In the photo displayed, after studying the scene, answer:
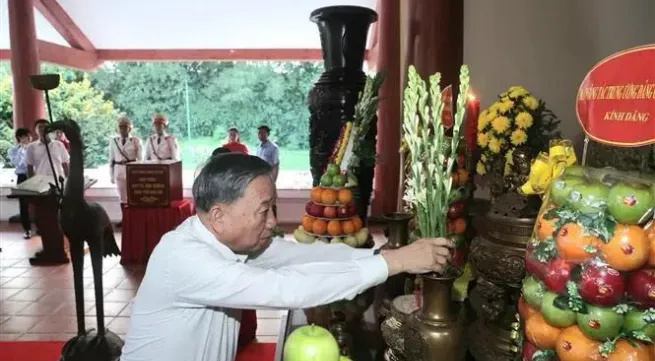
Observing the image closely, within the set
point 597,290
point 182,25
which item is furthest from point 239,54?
point 597,290

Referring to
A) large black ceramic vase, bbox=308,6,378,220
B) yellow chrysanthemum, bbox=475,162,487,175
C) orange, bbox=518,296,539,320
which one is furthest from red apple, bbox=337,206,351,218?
orange, bbox=518,296,539,320

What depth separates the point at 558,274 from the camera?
921 millimetres

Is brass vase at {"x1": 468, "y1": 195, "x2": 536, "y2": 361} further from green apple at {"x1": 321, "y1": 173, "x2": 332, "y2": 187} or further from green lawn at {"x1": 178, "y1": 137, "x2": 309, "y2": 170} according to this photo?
green lawn at {"x1": 178, "y1": 137, "x2": 309, "y2": 170}

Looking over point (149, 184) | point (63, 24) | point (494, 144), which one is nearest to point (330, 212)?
point (494, 144)

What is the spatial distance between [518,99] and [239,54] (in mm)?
5759

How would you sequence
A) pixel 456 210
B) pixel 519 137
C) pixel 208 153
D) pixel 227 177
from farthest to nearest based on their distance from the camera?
pixel 208 153 < pixel 519 137 < pixel 456 210 < pixel 227 177

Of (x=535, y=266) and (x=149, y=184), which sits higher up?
(x=535, y=266)

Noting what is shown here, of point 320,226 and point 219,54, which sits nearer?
point 320,226

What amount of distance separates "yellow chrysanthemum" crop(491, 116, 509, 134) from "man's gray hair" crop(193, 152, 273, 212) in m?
1.30

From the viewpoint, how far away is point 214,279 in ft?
3.46

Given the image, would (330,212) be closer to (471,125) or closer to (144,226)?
(471,125)

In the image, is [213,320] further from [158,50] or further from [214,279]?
[158,50]

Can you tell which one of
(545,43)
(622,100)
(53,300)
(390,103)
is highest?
(545,43)

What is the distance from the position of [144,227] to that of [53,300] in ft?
3.50
